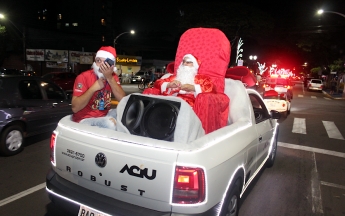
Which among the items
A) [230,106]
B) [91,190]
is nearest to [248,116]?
[230,106]

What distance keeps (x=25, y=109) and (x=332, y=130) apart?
9331 mm

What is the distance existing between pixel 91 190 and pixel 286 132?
7851 millimetres

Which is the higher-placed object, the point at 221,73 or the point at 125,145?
the point at 221,73

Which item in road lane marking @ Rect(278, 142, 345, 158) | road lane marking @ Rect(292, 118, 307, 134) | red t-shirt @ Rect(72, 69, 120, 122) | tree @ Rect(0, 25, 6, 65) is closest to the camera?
red t-shirt @ Rect(72, 69, 120, 122)

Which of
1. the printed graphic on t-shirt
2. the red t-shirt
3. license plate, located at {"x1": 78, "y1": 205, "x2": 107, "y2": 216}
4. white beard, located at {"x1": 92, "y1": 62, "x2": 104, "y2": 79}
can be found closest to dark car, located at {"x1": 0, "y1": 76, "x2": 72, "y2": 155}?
the red t-shirt

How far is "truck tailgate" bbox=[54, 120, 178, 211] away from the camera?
2250 mm

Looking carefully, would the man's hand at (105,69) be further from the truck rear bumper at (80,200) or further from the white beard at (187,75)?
the white beard at (187,75)

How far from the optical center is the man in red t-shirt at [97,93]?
321 cm

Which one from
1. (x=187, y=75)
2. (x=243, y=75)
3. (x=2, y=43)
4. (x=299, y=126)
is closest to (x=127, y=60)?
(x=2, y=43)

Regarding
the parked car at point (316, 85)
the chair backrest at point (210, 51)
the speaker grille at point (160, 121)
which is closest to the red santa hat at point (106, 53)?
the speaker grille at point (160, 121)

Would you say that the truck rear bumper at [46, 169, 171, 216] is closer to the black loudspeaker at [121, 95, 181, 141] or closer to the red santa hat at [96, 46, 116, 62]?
the black loudspeaker at [121, 95, 181, 141]

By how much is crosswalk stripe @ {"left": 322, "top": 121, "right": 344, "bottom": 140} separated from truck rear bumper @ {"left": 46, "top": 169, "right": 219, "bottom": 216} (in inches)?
312

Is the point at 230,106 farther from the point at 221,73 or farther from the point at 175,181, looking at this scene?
the point at 175,181

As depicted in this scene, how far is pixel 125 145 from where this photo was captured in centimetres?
240
